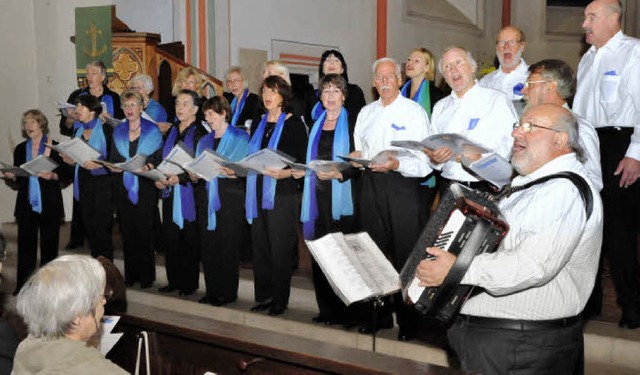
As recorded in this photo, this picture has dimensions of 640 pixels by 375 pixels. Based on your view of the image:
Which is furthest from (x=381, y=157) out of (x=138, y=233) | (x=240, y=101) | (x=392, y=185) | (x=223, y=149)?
(x=138, y=233)

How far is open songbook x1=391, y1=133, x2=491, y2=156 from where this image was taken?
11.9 feet

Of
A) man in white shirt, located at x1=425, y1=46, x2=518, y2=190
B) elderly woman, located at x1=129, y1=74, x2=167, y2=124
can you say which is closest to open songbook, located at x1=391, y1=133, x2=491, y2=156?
man in white shirt, located at x1=425, y1=46, x2=518, y2=190

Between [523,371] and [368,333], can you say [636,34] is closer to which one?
[368,333]

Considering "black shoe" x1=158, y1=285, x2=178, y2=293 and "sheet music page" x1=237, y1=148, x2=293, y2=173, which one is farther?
"black shoe" x1=158, y1=285, x2=178, y2=293

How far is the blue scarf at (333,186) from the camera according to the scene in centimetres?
474

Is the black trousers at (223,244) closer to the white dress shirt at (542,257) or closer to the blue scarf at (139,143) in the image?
the blue scarf at (139,143)

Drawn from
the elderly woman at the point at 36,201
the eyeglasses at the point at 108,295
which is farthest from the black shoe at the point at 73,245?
the eyeglasses at the point at 108,295

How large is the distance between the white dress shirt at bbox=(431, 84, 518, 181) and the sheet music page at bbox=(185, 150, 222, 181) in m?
1.45

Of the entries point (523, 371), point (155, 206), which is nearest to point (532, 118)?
point (523, 371)

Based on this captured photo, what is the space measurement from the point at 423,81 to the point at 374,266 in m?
2.29

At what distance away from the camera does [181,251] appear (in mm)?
5793

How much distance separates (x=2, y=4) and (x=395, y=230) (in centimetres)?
581

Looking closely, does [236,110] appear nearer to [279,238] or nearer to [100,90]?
[279,238]

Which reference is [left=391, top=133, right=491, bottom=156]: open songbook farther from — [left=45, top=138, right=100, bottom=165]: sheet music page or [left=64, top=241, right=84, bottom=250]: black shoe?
[left=64, top=241, right=84, bottom=250]: black shoe
